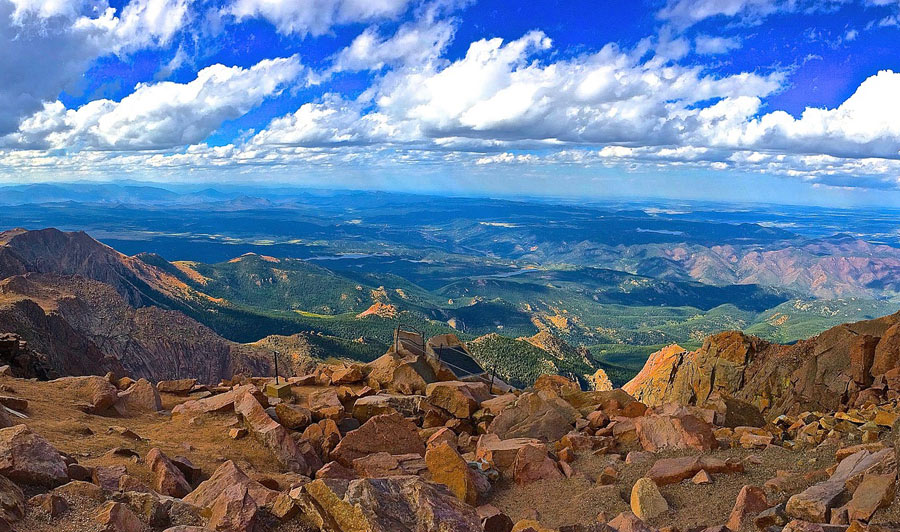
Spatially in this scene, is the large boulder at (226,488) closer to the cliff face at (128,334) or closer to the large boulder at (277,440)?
A: the large boulder at (277,440)

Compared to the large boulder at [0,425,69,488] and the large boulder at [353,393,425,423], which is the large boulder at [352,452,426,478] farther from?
the large boulder at [0,425,69,488]

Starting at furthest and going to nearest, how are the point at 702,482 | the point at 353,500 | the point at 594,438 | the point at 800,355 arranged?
the point at 800,355 < the point at 594,438 < the point at 702,482 < the point at 353,500

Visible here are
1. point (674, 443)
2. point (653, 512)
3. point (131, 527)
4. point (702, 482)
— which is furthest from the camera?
point (674, 443)

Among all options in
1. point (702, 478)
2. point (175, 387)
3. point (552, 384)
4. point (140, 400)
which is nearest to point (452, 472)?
point (702, 478)

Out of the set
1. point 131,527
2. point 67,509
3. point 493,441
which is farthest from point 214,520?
point 493,441

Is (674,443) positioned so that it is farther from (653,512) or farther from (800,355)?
(800,355)

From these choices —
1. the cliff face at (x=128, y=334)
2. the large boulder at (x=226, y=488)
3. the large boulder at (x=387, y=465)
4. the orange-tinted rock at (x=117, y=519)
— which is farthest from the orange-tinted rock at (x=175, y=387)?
the cliff face at (x=128, y=334)
